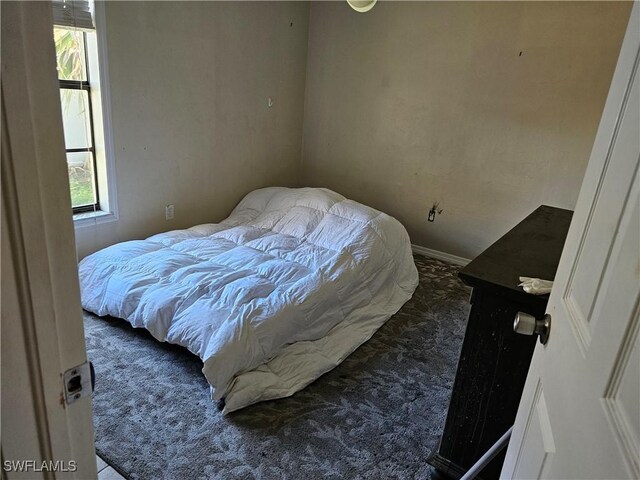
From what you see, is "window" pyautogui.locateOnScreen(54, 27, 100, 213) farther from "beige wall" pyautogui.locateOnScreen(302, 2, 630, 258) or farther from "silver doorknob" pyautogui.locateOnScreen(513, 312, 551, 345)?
"silver doorknob" pyautogui.locateOnScreen(513, 312, 551, 345)

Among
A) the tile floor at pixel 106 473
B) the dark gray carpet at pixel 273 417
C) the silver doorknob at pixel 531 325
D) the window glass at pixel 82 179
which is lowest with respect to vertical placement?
the tile floor at pixel 106 473

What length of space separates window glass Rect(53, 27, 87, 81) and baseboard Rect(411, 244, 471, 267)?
3.02 m

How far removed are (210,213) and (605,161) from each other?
11.2ft

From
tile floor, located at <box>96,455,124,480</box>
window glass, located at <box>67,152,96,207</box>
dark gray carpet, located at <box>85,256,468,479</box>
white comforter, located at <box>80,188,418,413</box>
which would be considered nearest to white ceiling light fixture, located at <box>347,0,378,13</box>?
white comforter, located at <box>80,188,418,413</box>

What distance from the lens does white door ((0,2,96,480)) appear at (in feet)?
1.64

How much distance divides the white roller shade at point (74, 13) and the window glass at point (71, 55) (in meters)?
0.07

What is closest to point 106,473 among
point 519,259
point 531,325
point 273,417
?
point 273,417

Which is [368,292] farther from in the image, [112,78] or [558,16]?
[558,16]

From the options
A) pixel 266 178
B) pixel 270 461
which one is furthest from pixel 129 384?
pixel 266 178

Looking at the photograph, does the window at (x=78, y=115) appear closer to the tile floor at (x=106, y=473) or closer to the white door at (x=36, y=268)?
the tile floor at (x=106, y=473)

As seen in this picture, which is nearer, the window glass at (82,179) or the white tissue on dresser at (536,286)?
the white tissue on dresser at (536,286)

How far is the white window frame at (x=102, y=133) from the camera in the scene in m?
2.82

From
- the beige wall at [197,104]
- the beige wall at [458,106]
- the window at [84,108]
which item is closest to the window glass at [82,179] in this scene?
the window at [84,108]

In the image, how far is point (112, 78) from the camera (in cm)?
295
